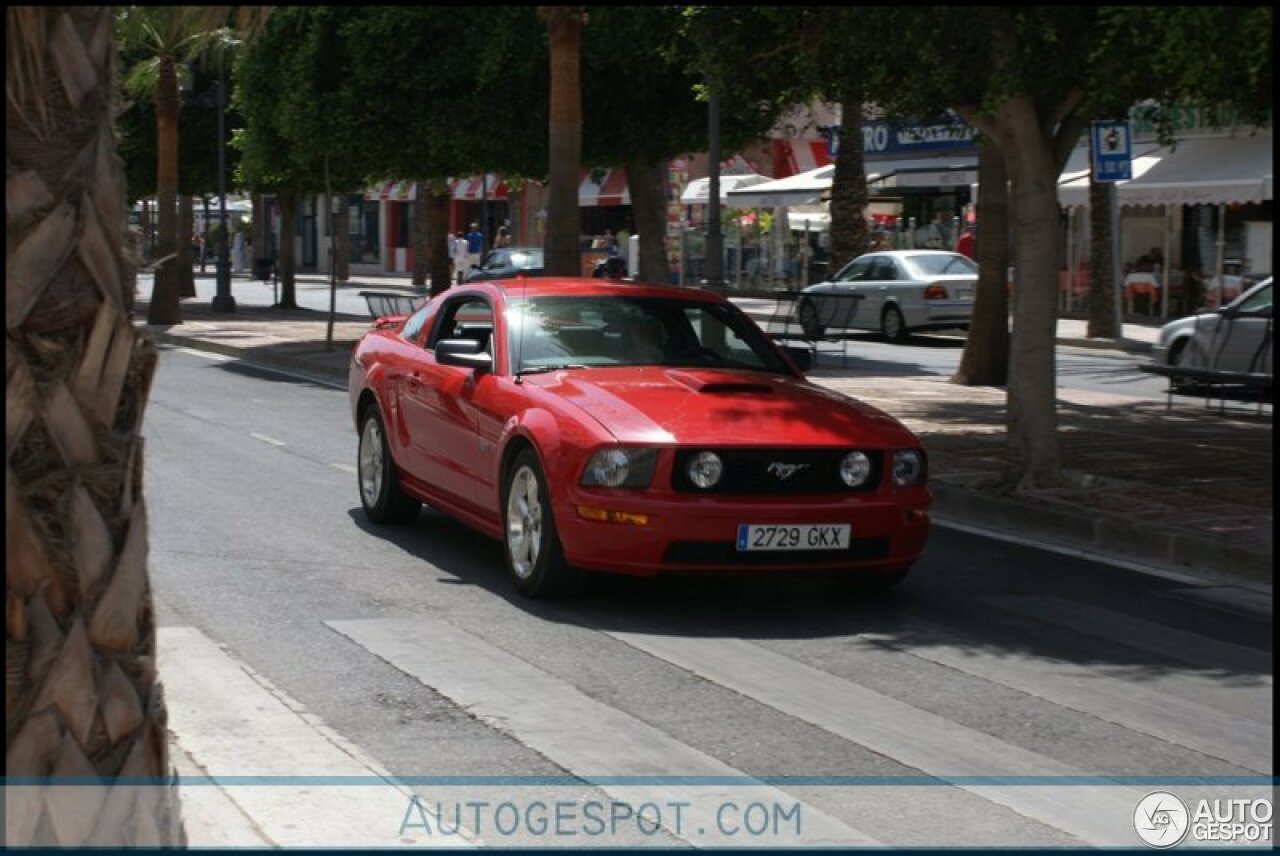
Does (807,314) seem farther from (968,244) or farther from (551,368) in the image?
(551,368)

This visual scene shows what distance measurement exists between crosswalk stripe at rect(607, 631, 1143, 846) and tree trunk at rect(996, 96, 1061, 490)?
16.4ft

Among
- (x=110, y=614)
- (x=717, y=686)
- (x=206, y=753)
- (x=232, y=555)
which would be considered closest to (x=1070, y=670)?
(x=717, y=686)

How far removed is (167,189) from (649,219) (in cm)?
1142

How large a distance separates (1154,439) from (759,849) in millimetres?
11742

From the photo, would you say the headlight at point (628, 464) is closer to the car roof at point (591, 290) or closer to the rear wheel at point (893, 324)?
the car roof at point (591, 290)

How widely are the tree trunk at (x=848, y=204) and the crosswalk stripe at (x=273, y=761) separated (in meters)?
35.3

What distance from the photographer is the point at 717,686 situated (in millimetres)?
7480

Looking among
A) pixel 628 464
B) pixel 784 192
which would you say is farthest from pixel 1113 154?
pixel 628 464

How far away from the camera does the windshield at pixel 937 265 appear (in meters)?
33.2

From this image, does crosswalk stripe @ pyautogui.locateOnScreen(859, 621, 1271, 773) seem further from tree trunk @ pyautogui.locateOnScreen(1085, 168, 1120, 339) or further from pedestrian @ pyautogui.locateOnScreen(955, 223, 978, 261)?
pedestrian @ pyautogui.locateOnScreen(955, 223, 978, 261)

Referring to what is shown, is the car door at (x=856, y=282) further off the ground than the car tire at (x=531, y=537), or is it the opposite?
the car door at (x=856, y=282)

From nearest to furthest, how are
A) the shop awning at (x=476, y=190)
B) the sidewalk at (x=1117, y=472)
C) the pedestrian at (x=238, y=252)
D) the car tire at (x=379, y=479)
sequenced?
the sidewalk at (x=1117, y=472)
the car tire at (x=379, y=479)
the shop awning at (x=476, y=190)
the pedestrian at (x=238, y=252)

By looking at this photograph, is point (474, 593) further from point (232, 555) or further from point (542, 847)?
point (542, 847)
